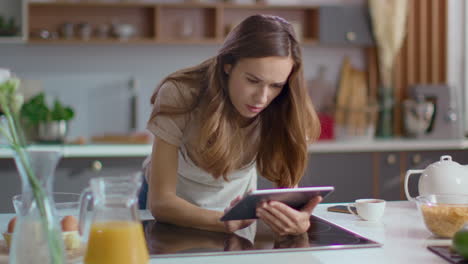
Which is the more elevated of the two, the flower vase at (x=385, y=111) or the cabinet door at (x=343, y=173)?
the flower vase at (x=385, y=111)

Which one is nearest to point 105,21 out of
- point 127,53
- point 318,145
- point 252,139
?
point 127,53

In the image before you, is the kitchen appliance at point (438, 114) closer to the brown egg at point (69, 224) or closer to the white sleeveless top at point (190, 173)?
the white sleeveless top at point (190, 173)

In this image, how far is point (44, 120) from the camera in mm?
3588

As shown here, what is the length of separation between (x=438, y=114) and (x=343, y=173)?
90 centimetres

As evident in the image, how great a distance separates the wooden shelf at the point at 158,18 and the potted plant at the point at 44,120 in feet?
1.74

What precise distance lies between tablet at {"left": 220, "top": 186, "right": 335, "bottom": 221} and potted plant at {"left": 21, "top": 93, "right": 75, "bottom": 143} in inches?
92.7

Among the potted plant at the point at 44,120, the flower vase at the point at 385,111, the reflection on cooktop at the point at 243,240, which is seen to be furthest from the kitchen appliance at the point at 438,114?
the reflection on cooktop at the point at 243,240

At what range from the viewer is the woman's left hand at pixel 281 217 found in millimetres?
1456

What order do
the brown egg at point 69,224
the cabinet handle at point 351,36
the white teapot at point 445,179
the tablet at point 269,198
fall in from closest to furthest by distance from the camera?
the brown egg at point 69,224
the tablet at point 269,198
the white teapot at point 445,179
the cabinet handle at point 351,36

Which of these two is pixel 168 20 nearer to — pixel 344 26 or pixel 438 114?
pixel 344 26

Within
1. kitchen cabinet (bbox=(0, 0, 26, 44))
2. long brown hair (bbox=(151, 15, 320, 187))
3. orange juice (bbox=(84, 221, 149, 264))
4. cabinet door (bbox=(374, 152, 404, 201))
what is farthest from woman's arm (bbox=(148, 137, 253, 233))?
kitchen cabinet (bbox=(0, 0, 26, 44))

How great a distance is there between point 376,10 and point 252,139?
8.41 ft

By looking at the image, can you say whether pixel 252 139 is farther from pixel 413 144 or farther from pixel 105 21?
pixel 105 21

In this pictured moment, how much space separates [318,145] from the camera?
3.75m
